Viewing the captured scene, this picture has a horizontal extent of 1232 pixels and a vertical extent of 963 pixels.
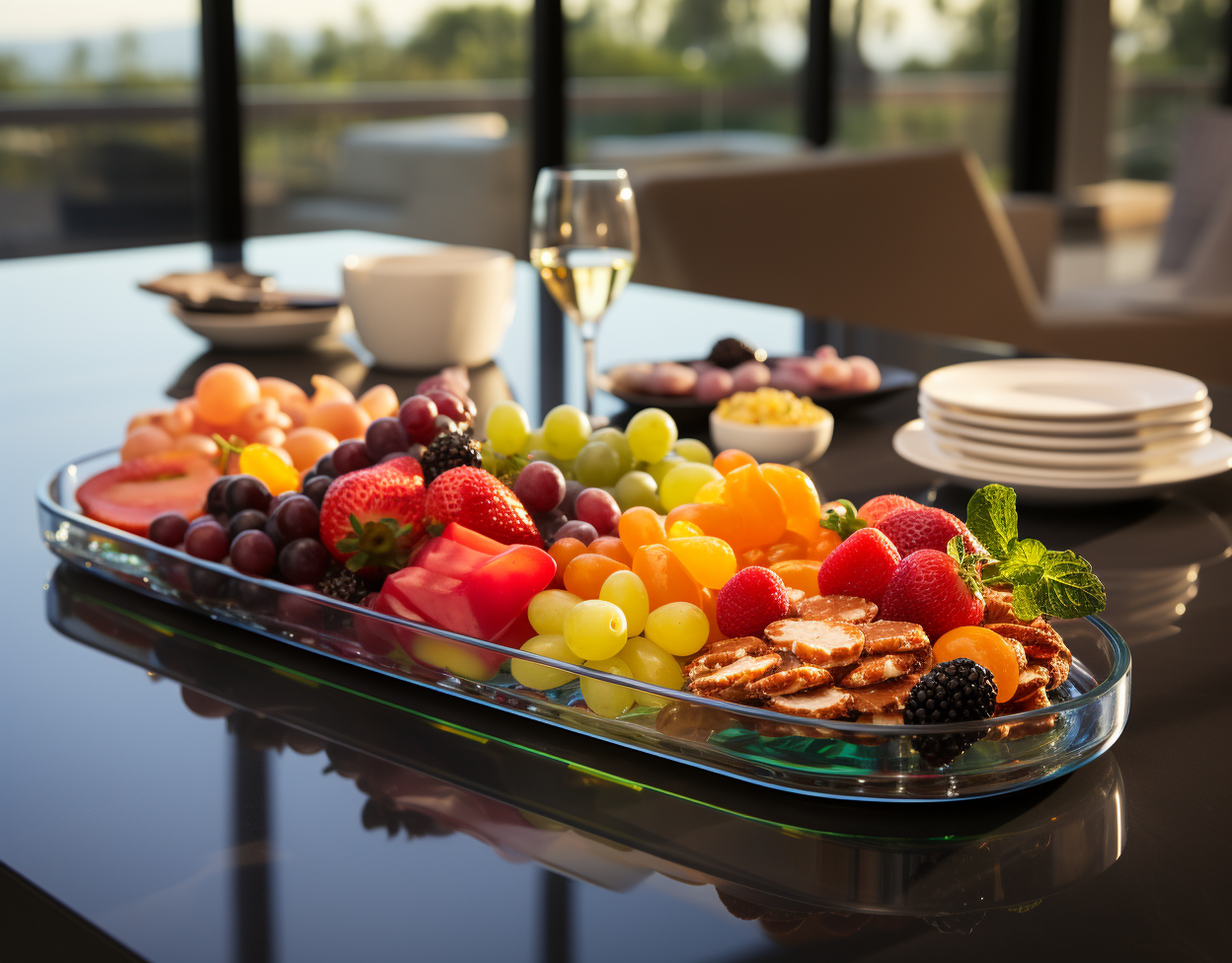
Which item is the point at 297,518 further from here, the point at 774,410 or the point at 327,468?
the point at 774,410

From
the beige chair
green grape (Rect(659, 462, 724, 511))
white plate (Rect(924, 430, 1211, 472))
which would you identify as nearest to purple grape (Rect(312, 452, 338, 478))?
green grape (Rect(659, 462, 724, 511))

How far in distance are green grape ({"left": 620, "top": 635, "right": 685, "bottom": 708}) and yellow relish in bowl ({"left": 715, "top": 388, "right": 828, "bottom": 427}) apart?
1.68 ft

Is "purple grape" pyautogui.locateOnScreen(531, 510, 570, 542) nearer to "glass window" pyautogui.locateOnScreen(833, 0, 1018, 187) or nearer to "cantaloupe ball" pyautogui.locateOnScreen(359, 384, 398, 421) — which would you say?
"cantaloupe ball" pyautogui.locateOnScreen(359, 384, 398, 421)

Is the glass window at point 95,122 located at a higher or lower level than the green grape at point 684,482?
higher

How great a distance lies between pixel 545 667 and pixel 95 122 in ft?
12.7

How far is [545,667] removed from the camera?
601mm

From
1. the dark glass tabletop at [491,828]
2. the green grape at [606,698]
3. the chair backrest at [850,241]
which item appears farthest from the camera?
the chair backrest at [850,241]

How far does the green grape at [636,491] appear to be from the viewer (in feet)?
2.71

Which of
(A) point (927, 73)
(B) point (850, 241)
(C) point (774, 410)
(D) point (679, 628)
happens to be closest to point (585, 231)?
(C) point (774, 410)

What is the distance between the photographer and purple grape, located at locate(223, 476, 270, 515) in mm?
768

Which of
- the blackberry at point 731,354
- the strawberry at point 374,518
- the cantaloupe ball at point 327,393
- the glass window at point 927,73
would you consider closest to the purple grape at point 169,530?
the strawberry at point 374,518

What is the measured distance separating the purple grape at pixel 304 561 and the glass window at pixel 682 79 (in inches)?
171

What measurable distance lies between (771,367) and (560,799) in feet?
2.68

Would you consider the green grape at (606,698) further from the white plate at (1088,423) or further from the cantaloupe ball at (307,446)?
the white plate at (1088,423)
